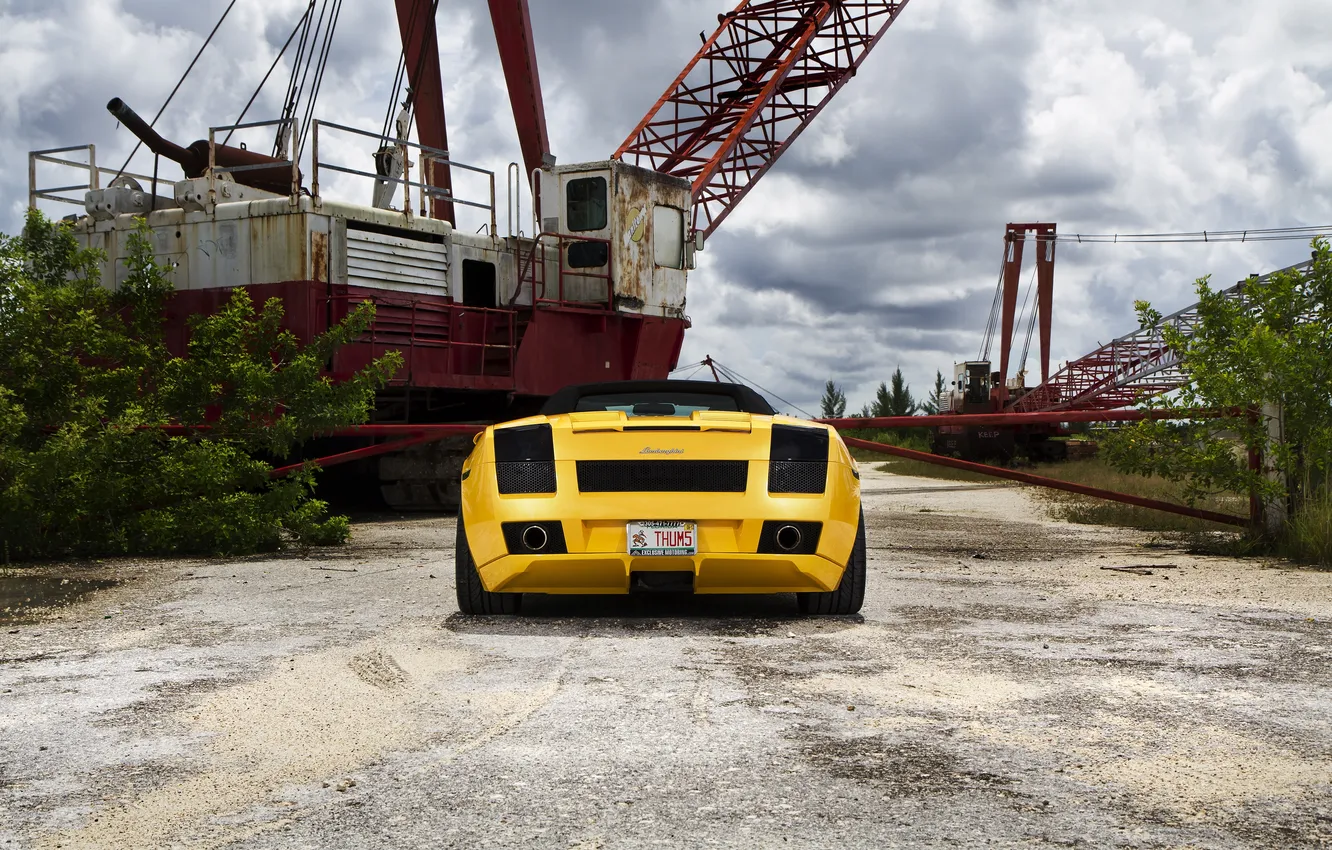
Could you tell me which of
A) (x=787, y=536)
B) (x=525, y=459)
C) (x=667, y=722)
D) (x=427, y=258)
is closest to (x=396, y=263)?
(x=427, y=258)

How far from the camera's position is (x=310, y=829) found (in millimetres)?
3039

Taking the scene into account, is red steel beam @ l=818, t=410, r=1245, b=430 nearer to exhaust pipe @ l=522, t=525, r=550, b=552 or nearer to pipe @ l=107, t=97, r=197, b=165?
exhaust pipe @ l=522, t=525, r=550, b=552

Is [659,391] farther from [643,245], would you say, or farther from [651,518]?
[643,245]

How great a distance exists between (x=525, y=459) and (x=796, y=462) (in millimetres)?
1253

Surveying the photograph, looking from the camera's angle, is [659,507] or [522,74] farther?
[522,74]

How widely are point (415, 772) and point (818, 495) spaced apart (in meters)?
2.93

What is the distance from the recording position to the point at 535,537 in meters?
5.90

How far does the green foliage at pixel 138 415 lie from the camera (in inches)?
392

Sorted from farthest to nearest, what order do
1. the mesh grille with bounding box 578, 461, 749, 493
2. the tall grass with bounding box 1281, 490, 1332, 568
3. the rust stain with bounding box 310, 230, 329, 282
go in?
the rust stain with bounding box 310, 230, 329, 282 < the tall grass with bounding box 1281, 490, 1332, 568 < the mesh grille with bounding box 578, 461, 749, 493

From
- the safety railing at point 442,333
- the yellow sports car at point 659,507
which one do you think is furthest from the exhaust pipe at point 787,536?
the safety railing at point 442,333

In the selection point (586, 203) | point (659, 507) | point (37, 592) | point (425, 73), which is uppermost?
point (425, 73)

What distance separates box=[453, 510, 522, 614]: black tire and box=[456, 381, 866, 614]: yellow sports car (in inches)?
0.6

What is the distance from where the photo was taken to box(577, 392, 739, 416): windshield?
23.7ft

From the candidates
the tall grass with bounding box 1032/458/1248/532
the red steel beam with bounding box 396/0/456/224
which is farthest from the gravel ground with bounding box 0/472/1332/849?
the red steel beam with bounding box 396/0/456/224
